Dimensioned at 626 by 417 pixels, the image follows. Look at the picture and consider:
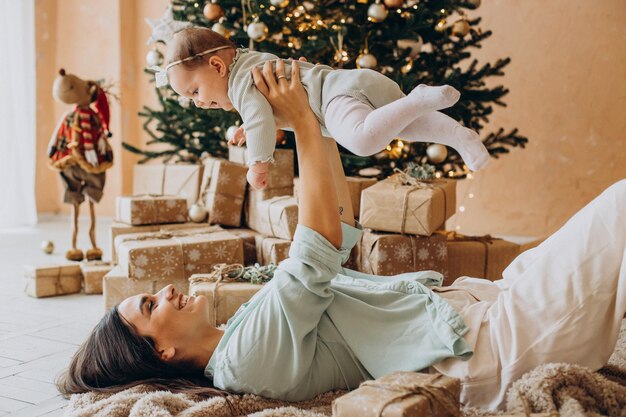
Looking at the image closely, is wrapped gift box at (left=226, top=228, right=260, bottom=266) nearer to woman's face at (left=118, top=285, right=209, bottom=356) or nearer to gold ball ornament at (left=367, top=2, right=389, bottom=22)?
gold ball ornament at (left=367, top=2, right=389, bottom=22)

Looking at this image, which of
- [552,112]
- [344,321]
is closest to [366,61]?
[344,321]

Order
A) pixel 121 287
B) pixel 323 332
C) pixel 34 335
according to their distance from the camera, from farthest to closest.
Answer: pixel 121 287 < pixel 34 335 < pixel 323 332

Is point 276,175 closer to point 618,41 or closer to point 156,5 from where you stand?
point 618,41

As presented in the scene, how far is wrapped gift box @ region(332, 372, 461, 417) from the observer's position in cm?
124

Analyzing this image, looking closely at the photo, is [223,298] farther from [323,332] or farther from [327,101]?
[327,101]

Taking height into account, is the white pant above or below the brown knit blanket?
above

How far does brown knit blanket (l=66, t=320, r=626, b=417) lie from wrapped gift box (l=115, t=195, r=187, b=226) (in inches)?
69.7

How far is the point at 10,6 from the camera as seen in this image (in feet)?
18.0

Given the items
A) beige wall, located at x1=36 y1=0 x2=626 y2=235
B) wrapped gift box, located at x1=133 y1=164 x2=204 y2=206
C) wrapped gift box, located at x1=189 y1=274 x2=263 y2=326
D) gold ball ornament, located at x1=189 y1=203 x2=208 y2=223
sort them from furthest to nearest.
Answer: beige wall, located at x1=36 y1=0 x2=626 y2=235, wrapped gift box, located at x1=133 y1=164 x2=204 y2=206, gold ball ornament, located at x1=189 y1=203 x2=208 y2=223, wrapped gift box, located at x1=189 y1=274 x2=263 y2=326

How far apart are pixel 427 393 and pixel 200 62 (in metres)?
0.92

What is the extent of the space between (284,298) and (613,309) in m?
0.72

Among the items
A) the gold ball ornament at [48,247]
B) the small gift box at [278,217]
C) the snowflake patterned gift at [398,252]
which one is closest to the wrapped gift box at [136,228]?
the small gift box at [278,217]

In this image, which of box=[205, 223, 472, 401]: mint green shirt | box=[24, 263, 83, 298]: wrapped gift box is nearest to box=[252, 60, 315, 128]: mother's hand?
box=[205, 223, 472, 401]: mint green shirt

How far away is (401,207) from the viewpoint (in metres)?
2.84
